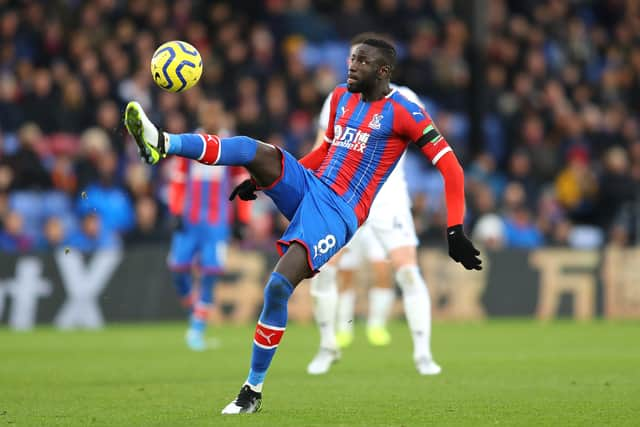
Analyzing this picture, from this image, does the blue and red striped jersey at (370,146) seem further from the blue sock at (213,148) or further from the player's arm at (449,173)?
the blue sock at (213,148)

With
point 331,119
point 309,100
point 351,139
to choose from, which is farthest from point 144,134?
point 309,100

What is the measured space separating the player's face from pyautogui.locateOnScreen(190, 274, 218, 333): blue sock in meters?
5.91

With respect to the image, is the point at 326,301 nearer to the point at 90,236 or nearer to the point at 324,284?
the point at 324,284

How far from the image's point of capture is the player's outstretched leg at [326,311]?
33.6 feet

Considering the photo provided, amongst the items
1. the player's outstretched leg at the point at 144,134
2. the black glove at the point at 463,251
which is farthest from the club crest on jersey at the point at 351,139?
the player's outstretched leg at the point at 144,134

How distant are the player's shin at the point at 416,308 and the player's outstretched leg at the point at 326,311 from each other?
0.60m

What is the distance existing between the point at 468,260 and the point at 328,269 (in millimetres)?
3152

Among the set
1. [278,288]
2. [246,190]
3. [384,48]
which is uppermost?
[384,48]

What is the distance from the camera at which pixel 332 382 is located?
919cm

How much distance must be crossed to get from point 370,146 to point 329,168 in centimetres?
31

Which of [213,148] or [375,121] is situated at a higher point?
[375,121]

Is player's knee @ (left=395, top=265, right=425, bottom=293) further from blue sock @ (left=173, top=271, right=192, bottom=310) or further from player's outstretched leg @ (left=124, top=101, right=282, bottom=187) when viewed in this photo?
blue sock @ (left=173, top=271, right=192, bottom=310)

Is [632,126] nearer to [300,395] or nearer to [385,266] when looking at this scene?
[385,266]

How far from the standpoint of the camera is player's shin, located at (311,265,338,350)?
33.8 feet
